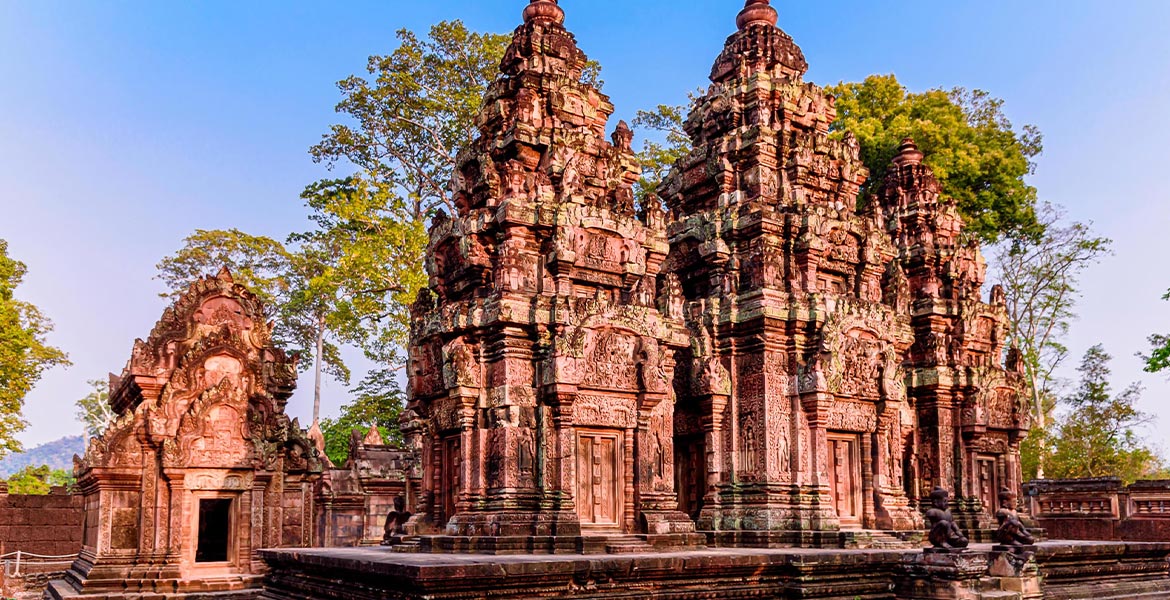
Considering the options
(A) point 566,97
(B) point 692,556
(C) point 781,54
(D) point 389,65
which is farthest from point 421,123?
(B) point 692,556

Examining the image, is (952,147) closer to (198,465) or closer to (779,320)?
(779,320)

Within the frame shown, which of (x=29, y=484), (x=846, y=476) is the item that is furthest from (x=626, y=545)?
(x=29, y=484)

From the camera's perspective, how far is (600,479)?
37.1 ft

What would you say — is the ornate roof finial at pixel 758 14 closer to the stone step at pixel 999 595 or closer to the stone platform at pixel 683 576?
the stone platform at pixel 683 576

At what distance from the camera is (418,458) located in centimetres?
1493

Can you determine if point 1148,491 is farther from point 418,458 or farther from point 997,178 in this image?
point 418,458

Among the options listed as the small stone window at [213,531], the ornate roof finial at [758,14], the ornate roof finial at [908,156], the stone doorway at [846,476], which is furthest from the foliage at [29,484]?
the ornate roof finial at [908,156]

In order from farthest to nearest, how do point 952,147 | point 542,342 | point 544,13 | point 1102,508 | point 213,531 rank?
point 952,147 → point 1102,508 → point 213,531 → point 544,13 → point 542,342

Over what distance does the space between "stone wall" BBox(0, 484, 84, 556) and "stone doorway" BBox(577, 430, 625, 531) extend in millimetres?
10538

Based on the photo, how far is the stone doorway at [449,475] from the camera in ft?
37.3

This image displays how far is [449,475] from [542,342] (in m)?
1.86

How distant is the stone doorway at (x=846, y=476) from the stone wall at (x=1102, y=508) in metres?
6.68

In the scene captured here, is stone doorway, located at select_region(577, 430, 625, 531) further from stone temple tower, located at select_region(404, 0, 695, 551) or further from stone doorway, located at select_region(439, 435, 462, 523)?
stone doorway, located at select_region(439, 435, 462, 523)

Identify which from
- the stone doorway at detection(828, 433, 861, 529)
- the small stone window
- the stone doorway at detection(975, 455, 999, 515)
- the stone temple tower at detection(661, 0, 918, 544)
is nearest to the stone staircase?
the stone temple tower at detection(661, 0, 918, 544)
